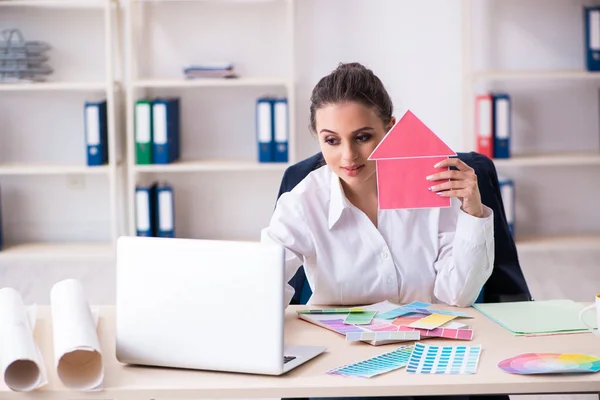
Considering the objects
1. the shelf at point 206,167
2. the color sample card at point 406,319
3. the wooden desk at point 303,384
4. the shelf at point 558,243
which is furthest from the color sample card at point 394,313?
the shelf at point 558,243

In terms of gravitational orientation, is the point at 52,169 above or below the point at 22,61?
below

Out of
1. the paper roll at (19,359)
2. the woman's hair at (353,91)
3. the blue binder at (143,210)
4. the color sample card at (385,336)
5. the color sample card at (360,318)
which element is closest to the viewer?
the paper roll at (19,359)

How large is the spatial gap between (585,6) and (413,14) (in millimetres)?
851

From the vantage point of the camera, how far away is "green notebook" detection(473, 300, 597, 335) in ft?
5.41

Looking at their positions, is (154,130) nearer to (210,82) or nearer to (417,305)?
(210,82)

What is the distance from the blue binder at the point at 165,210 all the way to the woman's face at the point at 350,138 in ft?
7.44

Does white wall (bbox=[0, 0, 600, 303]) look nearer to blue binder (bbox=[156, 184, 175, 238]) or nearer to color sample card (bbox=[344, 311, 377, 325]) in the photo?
blue binder (bbox=[156, 184, 175, 238])

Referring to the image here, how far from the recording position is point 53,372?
145 cm

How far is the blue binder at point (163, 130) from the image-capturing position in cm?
406

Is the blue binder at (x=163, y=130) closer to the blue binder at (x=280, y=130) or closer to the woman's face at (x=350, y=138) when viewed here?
the blue binder at (x=280, y=130)

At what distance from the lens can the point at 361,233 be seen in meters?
1.96

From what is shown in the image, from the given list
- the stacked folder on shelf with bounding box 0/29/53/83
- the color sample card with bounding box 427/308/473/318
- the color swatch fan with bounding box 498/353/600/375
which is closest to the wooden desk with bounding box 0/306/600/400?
the color swatch fan with bounding box 498/353/600/375

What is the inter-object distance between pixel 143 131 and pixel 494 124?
167 cm

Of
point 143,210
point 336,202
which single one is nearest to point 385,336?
point 336,202
